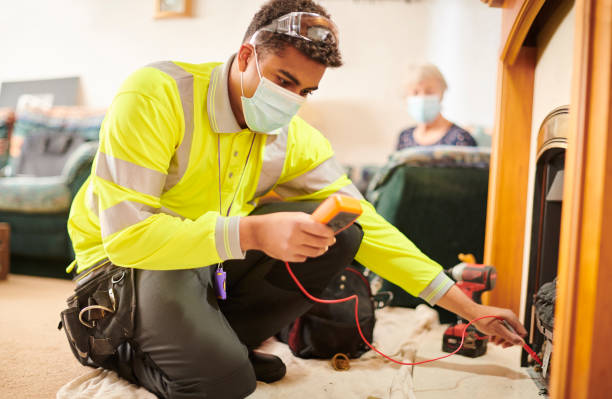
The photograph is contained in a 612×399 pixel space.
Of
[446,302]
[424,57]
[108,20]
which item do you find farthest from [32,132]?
[446,302]

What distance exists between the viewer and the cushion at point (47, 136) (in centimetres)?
285

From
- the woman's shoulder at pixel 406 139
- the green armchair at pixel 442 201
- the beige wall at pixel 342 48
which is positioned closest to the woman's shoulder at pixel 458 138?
the woman's shoulder at pixel 406 139

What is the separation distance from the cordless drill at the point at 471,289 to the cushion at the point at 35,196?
1.79 m

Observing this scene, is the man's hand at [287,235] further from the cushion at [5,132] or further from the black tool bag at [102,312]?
the cushion at [5,132]

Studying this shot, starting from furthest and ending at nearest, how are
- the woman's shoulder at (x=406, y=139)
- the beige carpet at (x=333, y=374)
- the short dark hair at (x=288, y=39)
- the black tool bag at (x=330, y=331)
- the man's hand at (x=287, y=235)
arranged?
1. the woman's shoulder at (x=406, y=139)
2. the black tool bag at (x=330, y=331)
3. the beige carpet at (x=333, y=374)
4. the short dark hair at (x=288, y=39)
5. the man's hand at (x=287, y=235)

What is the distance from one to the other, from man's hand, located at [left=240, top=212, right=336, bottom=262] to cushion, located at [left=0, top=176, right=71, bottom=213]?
1.71 m

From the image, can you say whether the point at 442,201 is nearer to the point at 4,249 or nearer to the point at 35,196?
the point at 35,196

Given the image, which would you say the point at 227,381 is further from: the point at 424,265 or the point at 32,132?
the point at 32,132

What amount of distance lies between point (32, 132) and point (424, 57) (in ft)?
8.65

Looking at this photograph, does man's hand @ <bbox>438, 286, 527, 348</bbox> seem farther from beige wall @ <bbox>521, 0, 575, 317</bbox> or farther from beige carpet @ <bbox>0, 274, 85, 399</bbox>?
beige carpet @ <bbox>0, 274, 85, 399</bbox>

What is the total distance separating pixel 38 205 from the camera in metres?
2.22

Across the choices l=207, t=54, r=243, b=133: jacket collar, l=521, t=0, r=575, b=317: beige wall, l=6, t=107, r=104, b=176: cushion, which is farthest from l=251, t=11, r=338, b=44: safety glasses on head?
l=6, t=107, r=104, b=176: cushion

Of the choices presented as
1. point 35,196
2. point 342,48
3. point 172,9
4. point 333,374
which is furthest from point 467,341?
point 172,9

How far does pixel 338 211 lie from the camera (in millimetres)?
717
